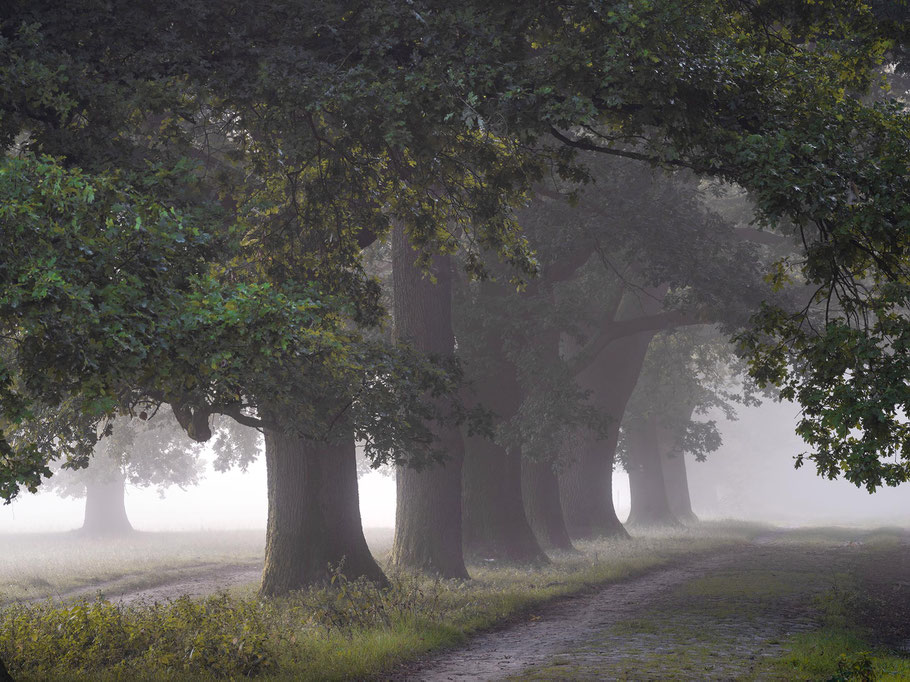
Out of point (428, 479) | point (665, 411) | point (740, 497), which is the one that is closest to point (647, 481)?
point (665, 411)

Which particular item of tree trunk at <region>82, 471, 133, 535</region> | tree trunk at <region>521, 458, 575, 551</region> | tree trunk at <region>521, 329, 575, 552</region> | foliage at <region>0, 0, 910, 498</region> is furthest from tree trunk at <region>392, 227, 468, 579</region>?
tree trunk at <region>82, 471, 133, 535</region>

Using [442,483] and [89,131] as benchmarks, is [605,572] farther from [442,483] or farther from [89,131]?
[89,131]

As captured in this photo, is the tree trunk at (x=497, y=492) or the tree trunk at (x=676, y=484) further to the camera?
the tree trunk at (x=676, y=484)

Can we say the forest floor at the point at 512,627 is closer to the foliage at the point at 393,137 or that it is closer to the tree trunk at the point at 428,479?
the tree trunk at the point at 428,479

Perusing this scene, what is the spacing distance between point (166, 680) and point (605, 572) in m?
11.8

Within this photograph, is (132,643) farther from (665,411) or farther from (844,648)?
(665,411)

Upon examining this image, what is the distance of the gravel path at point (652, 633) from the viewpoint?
8.73m

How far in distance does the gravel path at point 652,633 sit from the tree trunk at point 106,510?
34881 mm

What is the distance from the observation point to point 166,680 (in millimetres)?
7965

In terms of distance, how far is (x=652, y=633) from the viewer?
1094cm

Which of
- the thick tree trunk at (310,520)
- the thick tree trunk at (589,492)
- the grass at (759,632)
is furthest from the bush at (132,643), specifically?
the thick tree trunk at (589,492)

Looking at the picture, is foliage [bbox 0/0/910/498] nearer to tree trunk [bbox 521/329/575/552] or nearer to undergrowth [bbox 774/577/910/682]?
undergrowth [bbox 774/577/910/682]

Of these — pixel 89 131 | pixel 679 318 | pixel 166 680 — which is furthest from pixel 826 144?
pixel 679 318

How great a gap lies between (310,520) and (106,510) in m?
34.7
